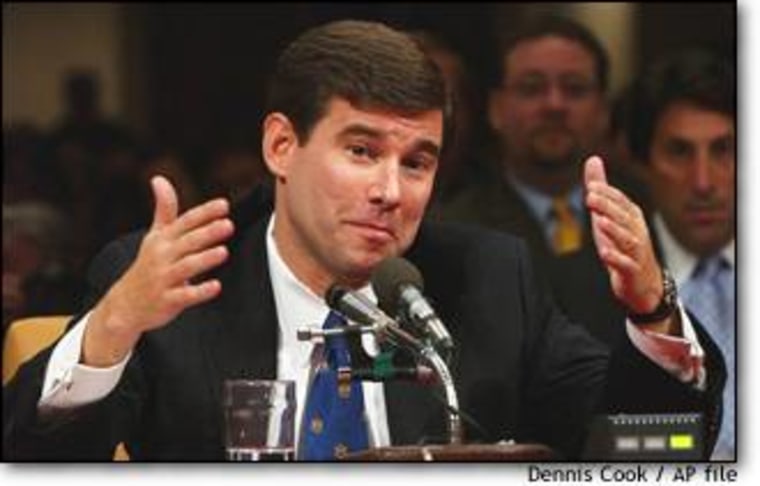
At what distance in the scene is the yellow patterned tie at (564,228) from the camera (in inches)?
157

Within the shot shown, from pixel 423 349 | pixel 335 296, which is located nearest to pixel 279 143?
pixel 335 296

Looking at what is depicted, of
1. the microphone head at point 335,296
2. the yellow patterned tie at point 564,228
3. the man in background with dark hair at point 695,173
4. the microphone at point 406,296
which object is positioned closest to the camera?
the microphone at point 406,296

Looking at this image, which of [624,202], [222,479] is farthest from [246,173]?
[624,202]

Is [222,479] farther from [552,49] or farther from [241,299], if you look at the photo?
[552,49]

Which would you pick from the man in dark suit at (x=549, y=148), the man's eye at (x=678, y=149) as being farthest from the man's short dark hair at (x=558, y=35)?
the man's eye at (x=678, y=149)

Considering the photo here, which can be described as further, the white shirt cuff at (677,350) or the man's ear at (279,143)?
the man's ear at (279,143)

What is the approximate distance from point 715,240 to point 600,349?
14.0 inches

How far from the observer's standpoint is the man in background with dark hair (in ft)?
12.8

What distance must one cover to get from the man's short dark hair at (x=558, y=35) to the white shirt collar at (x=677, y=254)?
1.10 feet

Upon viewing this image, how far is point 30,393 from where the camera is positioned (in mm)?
3539

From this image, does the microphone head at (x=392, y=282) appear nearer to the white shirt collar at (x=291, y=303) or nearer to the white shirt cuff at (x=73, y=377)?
the white shirt collar at (x=291, y=303)

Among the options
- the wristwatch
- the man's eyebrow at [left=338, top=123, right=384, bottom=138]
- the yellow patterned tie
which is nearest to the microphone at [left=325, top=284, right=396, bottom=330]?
the man's eyebrow at [left=338, top=123, right=384, bottom=138]

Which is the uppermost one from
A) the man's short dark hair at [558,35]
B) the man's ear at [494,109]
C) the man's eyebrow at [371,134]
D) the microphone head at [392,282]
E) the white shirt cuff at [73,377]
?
the man's short dark hair at [558,35]

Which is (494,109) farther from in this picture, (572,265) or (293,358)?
(293,358)
